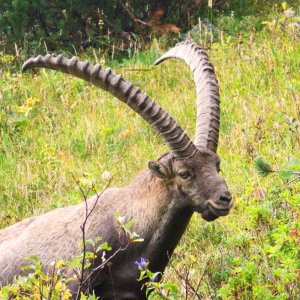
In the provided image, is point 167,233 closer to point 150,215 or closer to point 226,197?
point 150,215

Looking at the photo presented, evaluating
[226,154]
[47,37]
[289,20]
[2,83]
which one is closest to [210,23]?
[289,20]

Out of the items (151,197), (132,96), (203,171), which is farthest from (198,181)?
(132,96)

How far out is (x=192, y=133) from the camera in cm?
952

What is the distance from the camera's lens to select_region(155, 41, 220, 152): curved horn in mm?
6234

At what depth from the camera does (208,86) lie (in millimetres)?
6629

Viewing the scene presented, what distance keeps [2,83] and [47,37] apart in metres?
1.22

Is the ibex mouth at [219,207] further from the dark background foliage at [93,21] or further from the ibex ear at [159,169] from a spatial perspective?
the dark background foliage at [93,21]

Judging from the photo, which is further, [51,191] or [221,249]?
[51,191]

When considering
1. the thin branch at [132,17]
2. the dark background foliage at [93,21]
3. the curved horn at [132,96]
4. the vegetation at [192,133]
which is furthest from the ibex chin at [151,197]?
the thin branch at [132,17]

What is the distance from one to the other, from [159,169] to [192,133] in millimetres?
3533

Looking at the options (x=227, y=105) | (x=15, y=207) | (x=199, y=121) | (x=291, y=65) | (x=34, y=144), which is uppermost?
(x=291, y=65)

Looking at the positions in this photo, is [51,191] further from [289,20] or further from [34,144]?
[289,20]

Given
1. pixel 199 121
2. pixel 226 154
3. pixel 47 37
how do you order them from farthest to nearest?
pixel 47 37 < pixel 226 154 < pixel 199 121

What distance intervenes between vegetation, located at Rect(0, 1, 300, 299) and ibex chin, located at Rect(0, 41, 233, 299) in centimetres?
29
